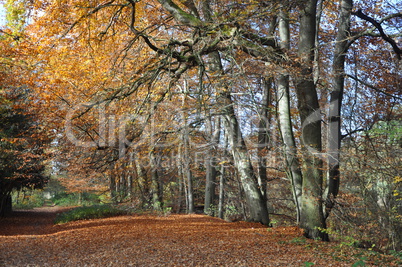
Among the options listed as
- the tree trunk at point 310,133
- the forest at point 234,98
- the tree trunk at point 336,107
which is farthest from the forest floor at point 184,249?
the tree trunk at point 336,107

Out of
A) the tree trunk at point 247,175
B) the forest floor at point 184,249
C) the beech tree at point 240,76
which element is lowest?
the forest floor at point 184,249

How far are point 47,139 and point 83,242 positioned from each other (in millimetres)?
5141

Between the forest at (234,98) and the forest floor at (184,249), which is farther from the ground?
the forest at (234,98)

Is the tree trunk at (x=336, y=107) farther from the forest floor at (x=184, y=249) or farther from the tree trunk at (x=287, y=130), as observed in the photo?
the forest floor at (x=184, y=249)

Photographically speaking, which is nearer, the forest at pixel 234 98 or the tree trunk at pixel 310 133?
the forest at pixel 234 98

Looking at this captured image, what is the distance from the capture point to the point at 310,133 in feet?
23.0

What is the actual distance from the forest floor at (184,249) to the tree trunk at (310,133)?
0.42 meters

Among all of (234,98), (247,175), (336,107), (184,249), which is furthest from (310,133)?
(234,98)

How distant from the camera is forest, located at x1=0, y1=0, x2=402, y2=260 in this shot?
264 inches

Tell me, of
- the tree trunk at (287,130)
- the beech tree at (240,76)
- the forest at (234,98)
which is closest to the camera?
the beech tree at (240,76)

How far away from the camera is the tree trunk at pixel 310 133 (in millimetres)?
6883

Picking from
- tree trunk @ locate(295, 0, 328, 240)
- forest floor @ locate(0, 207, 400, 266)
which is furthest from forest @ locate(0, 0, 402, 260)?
forest floor @ locate(0, 207, 400, 266)

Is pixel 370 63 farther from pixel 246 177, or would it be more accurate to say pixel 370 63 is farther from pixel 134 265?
pixel 134 265

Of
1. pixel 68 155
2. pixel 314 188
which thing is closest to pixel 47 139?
pixel 68 155
